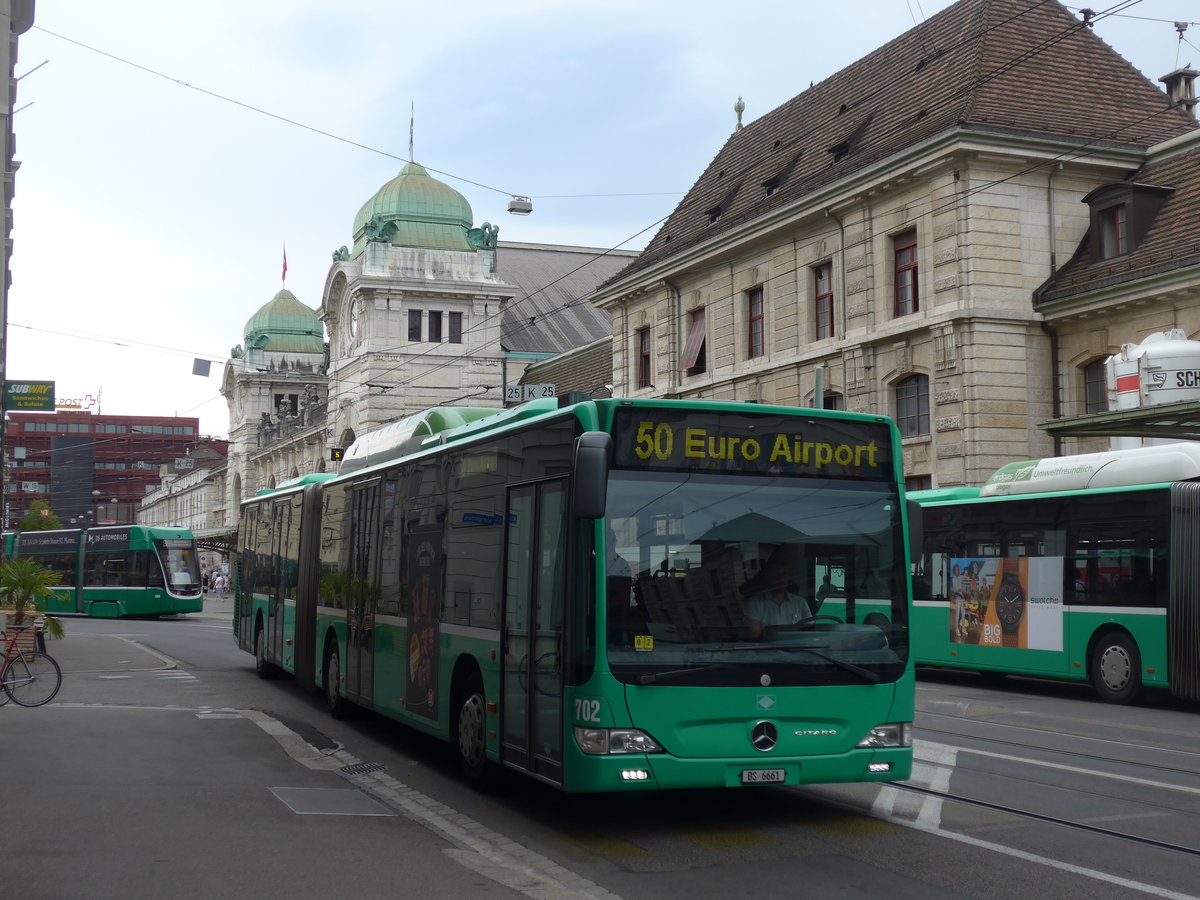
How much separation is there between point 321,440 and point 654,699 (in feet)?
251

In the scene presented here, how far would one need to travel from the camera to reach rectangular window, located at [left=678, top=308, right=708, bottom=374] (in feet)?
133

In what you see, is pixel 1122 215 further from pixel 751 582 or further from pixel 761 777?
pixel 761 777

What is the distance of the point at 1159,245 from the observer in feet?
94.8

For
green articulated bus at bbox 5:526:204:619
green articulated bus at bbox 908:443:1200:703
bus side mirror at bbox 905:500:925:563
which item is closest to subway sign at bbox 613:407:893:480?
bus side mirror at bbox 905:500:925:563

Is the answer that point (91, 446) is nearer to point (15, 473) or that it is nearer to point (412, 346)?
point (15, 473)

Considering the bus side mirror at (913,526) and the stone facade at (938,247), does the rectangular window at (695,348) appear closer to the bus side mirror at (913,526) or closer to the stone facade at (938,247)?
the stone facade at (938,247)

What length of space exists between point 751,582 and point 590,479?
4.47 feet

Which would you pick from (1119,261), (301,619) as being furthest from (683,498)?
→ (1119,261)

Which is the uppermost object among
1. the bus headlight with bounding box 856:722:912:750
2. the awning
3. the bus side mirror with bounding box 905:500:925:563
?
the awning

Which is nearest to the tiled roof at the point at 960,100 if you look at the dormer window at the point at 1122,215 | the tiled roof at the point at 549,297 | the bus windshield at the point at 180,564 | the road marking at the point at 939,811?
the dormer window at the point at 1122,215

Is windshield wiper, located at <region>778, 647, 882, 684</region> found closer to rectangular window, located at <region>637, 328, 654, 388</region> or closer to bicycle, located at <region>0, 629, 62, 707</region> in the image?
bicycle, located at <region>0, 629, 62, 707</region>

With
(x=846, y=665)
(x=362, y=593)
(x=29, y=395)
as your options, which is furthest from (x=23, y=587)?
(x=846, y=665)

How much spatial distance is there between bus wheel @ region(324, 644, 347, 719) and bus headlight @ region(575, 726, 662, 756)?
7.53 metres

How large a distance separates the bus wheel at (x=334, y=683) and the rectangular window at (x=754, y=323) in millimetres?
23328
